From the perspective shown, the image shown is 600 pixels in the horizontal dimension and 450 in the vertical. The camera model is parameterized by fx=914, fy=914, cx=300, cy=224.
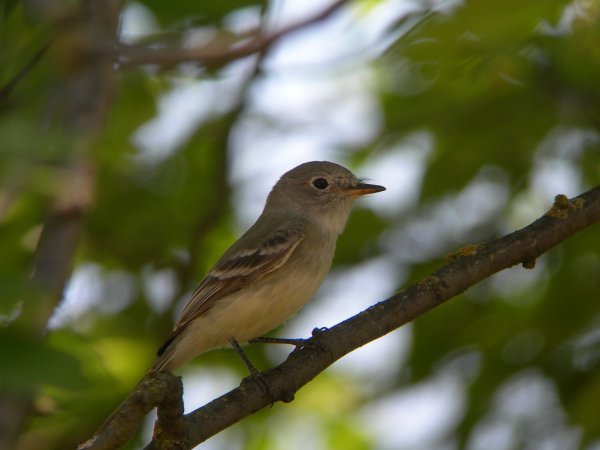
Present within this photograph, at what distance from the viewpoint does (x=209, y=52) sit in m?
4.16

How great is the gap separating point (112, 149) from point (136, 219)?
1695mm

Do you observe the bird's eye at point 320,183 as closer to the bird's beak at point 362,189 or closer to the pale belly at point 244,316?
the bird's beak at point 362,189

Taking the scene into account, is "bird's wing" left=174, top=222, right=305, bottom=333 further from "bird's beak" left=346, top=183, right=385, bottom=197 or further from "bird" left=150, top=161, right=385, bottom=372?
"bird's beak" left=346, top=183, right=385, bottom=197

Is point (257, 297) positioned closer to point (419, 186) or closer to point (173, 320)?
point (173, 320)

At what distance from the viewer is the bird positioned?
19.5ft

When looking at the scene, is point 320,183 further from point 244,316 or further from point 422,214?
point 244,316

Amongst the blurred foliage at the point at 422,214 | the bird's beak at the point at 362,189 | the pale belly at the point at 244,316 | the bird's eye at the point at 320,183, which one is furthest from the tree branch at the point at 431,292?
the bird's eye at the point at 320,183

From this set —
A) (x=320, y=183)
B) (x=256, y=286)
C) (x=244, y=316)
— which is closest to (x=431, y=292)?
(x=244, y=316)

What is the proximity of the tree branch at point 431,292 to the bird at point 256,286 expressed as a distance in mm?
1137

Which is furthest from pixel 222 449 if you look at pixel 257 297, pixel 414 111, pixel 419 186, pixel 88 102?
pixel 88 102

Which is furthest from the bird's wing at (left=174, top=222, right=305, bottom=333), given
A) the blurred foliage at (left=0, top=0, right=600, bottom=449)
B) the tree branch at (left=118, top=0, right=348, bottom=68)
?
the tree branch at (left=118, top=0, right=348, bottom=68)

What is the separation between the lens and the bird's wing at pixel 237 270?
6141 mm

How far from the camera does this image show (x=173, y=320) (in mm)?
6691

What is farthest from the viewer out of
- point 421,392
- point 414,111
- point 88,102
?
point 414,111
